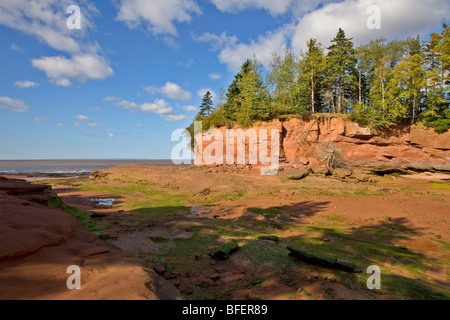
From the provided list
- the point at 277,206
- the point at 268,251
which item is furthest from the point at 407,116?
the point at 268,251

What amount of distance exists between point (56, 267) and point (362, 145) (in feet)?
114

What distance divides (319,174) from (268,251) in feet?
81.3

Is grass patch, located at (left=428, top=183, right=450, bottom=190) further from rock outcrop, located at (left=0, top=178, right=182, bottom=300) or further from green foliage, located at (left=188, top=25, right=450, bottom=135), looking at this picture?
rock outcrop, located at (left=0, top=178, right=182, bottom=300)

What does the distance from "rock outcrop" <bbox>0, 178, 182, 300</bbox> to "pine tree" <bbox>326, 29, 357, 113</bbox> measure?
38204mm

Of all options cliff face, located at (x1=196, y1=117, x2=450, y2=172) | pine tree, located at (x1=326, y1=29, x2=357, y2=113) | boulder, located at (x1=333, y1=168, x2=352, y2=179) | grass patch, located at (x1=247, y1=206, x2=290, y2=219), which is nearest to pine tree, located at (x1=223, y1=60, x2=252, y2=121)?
cliff face, located at (x1=196, y1=117, x2=450, y2=172)

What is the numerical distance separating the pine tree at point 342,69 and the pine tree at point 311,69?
1593 mm

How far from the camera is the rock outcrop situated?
3170 mm

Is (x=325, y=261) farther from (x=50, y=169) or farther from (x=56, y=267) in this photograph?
(x=50, y=169)

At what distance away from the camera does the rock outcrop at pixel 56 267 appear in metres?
3.17
